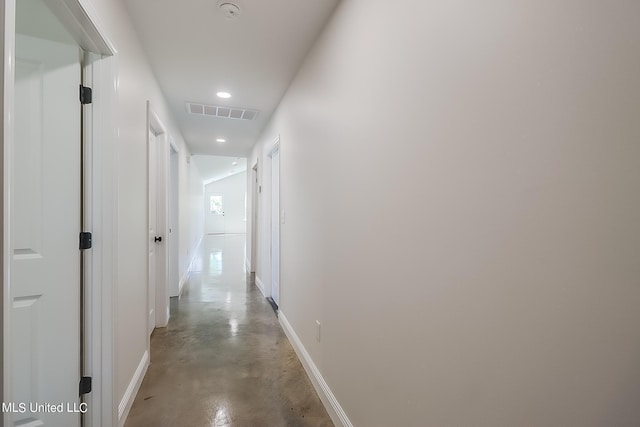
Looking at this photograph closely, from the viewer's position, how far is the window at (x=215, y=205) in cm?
1369

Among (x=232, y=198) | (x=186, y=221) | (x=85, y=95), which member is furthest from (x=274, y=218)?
(x=232, y=198)

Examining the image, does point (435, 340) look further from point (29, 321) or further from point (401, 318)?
point (29, 321)

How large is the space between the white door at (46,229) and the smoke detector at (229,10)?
84 cm

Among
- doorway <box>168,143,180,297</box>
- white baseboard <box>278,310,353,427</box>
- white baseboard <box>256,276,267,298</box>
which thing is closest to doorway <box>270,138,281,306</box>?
white baseboard <box>256,276,267,298</box>

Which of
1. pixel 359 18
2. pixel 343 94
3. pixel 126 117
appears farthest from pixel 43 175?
pixel 359 18

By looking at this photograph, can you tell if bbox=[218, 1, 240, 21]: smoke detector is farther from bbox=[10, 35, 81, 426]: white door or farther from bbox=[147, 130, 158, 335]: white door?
bbox=[147, 130, 158, 335]: white door

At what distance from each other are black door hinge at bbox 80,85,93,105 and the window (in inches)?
504

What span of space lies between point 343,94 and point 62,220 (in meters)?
1.58

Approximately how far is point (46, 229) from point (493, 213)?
1.82m

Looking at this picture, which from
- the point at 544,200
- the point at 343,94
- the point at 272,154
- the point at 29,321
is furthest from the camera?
the point at 272,154

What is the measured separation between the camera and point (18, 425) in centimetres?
130

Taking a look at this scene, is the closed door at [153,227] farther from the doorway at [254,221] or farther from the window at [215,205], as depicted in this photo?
the window at [215,205]

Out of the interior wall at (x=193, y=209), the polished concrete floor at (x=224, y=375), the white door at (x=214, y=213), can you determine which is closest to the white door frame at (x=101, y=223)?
the polished concrete floor at (x=224, y=375)

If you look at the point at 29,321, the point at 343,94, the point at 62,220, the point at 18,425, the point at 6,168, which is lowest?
the point at 18,425
